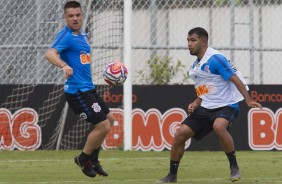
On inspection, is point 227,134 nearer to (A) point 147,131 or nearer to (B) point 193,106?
(B) point 193,106

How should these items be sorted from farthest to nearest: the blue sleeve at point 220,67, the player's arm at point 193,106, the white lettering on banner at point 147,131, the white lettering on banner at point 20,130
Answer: the white lettering on banner at point 147,131, the white lettering on banner at point 20,130, the player's arm at point 193,106, the blue sleeve at point 220,67

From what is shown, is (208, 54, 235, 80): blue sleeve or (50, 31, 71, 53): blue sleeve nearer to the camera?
(208, 54, 235, 80): blue sleeve

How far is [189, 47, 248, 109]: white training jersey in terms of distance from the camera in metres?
10.5

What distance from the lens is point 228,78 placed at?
33.9 ft

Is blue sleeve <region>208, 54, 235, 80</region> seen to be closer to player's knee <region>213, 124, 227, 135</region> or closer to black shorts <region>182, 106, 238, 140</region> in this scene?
black shorts <region>182, 106, 238, 140</region>

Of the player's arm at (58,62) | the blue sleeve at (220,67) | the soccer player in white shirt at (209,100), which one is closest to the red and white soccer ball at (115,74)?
the player's arm at (58,62)

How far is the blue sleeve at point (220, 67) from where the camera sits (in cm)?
1035

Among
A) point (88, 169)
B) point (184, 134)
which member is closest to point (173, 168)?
point (184, 134)

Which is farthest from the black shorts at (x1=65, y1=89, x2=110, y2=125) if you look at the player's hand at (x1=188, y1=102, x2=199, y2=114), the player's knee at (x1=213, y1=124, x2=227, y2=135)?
the player's knee at (x1=213, y1=124, x2=227, y2=135)

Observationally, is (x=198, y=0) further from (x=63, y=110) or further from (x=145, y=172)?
(x=145, y=172)

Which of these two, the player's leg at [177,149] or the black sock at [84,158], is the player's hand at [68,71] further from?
the player's leg at [177,149]

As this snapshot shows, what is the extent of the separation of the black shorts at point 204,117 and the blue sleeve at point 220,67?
408 millimetres

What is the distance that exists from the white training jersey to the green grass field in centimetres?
95

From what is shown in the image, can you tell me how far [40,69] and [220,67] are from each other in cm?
640
